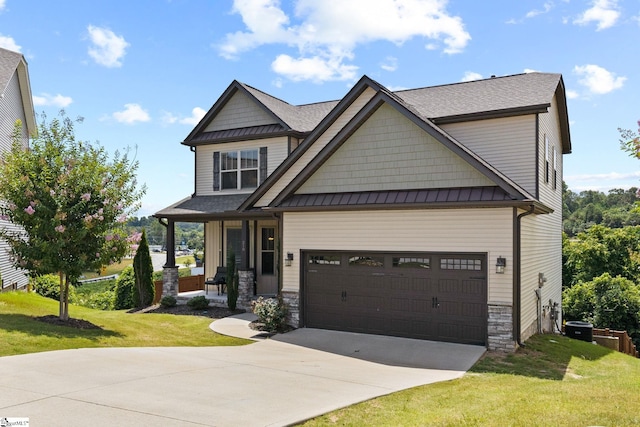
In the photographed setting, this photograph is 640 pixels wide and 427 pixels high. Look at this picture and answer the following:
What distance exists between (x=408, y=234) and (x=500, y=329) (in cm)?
327

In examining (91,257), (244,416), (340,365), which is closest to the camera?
(244,416)

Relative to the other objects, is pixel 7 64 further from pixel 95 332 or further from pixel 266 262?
pixel 95 332

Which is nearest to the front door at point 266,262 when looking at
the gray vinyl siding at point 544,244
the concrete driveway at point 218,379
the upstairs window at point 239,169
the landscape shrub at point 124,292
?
the upstairs window at point 239,169

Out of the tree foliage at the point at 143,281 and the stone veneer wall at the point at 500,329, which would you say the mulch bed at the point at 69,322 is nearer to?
the tree foliage at the point at 143,281

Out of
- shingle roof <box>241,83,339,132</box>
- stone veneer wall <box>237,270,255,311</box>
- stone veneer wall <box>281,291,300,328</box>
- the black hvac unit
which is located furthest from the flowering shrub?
the black hvac unit

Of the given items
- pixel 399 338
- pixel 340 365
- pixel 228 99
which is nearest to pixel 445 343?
pixel 399 338

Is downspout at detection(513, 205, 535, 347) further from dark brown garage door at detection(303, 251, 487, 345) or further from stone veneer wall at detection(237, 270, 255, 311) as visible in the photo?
stone veneer wall at detection(237, 270, 255, 311)

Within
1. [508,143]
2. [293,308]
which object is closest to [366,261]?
[293,308]

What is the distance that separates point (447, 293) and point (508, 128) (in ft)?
18.5

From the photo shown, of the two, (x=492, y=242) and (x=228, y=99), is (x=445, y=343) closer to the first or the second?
(x=492, y=242)

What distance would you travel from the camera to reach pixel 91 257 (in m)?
13.1

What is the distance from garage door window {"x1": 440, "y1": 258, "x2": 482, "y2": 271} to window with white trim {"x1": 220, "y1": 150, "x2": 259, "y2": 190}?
9303mm

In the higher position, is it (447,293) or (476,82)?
(476,82)

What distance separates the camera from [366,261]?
14.1 m
